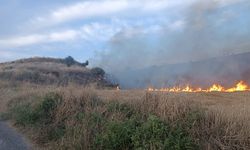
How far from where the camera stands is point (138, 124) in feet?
44.4

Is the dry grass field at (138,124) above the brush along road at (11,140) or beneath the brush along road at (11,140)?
above

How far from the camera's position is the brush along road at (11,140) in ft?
53.0

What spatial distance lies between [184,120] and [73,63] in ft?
224

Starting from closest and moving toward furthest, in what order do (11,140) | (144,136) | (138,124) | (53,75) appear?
(144,136), (138,124), (11,140), (53,75)

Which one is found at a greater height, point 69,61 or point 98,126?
point 69,61

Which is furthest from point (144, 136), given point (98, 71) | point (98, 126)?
point (98, 71)

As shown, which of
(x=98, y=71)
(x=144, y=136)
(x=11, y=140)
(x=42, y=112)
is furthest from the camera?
(x=98, y=71)

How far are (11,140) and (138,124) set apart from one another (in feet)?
19.6

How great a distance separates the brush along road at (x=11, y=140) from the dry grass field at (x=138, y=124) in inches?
16.6

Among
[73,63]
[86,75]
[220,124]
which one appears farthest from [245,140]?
[73,63]

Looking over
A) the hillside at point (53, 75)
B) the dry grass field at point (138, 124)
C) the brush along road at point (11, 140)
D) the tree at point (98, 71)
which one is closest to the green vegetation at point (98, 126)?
the dry grass field at point (138, 124)

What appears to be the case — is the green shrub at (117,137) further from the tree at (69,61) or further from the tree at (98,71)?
the tree at (69,61)

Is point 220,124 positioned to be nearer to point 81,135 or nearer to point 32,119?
point 81,135

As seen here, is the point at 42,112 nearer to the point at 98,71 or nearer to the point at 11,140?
the point at 11,140
